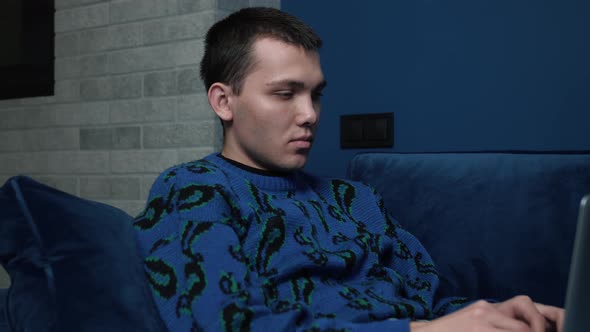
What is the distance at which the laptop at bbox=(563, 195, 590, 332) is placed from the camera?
0.55 metres

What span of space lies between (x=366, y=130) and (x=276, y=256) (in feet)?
3.20

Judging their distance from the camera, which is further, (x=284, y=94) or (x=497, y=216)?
(x=497, y=216)

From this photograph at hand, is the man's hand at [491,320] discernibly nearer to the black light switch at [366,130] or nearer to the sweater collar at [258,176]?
the sweater collar at [258,176]

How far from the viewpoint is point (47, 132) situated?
268 cm

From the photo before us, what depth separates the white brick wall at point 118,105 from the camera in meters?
2.24

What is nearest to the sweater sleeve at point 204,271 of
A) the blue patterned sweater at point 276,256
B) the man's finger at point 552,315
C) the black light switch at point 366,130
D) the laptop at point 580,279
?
the blue patterned sweater at point 276,256

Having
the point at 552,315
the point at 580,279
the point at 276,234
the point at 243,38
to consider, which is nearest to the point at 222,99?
the point at 243,38

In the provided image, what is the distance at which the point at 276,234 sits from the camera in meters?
1.17

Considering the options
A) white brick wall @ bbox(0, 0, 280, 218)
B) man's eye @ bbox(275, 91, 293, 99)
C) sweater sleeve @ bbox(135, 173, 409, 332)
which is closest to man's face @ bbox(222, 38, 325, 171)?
man's eye @ bbox(275, 91, 293, 99)

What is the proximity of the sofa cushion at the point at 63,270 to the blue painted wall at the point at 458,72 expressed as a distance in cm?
116

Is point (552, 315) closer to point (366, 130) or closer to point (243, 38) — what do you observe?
point (243, 38)

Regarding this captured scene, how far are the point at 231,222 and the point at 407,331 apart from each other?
1.14 ft

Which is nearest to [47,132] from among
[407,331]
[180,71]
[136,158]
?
[136,158]

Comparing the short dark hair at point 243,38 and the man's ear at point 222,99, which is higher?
the short dark hair at point 243,38
